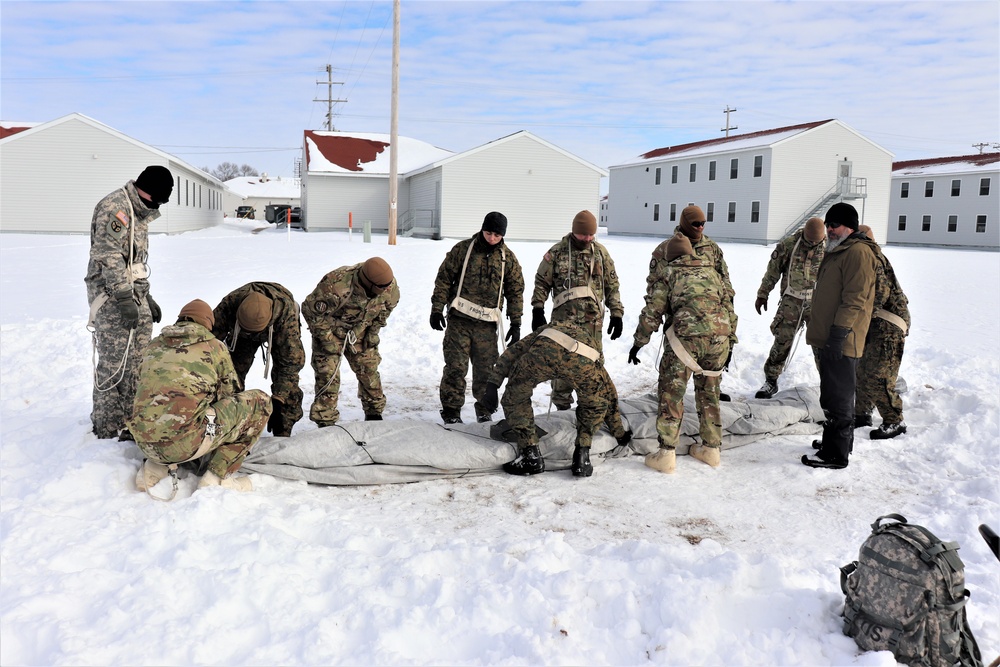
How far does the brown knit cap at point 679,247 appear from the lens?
5.35m

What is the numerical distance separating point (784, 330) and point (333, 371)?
458 cm

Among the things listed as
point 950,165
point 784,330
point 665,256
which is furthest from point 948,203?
point 665,256

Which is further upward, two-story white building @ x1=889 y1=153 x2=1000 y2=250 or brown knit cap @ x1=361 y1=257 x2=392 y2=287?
two-story white building @ x1=889 y1=153 x2=1000 y2=250

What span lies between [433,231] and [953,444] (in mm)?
24540

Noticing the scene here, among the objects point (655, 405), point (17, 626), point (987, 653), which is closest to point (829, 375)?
point (655, 405)

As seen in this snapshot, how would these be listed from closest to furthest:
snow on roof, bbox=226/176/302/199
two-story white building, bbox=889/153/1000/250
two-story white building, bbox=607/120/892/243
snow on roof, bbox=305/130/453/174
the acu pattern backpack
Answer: the acu pattern backpack, snow on roof, bbox=305/130/453/174, two-story white building, bbox=607/120/892/243, two-story white building, bbox=889/153/1000/250, snow on roof, bbox=226/176/302/199

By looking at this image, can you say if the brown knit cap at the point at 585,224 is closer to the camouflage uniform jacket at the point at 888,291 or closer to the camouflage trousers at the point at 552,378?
the camouflage trousers at the point at 552,378

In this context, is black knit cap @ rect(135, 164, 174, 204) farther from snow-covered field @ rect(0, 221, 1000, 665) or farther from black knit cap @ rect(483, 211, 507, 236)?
black knit cap @ rect(483, 211, 507, 236)

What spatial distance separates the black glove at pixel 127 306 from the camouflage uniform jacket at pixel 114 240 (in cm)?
3

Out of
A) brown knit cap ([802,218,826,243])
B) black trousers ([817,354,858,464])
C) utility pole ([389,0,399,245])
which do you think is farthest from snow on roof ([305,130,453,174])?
black trousers ([817,354,858,464])

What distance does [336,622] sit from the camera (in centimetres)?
306

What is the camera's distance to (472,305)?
635cm

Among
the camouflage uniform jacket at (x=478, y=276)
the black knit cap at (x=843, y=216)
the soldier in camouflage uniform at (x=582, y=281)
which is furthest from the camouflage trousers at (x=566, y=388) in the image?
A: the black knit cap at (x=843, y=216)

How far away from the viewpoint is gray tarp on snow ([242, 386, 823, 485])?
15.9 feet
